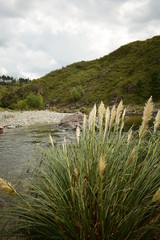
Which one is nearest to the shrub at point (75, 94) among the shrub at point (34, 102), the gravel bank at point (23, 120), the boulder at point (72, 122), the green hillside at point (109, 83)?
the green hillside at point (109, 83)

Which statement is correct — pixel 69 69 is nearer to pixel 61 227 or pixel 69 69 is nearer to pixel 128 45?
pixel 128 45

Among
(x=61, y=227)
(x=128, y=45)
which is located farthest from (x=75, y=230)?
(x=128, y=45)

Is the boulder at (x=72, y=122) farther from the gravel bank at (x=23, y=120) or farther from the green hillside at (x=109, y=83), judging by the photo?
the green hillside at (x=109, y=83)

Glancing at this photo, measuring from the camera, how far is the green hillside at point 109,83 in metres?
82.2

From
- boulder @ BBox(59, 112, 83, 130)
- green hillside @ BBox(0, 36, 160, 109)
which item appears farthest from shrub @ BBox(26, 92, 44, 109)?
boulder @ BBox(59, 112, 83, 130)

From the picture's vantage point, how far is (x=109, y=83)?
10756 centimetres

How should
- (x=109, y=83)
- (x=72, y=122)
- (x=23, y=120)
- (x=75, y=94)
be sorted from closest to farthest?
(x=72, y=122) → (x=23, y=120) → (x=75, y=94) → (x=109, y=83)

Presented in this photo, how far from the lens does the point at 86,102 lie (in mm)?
98688

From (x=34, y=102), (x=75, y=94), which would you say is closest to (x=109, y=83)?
(x=75, y=94)

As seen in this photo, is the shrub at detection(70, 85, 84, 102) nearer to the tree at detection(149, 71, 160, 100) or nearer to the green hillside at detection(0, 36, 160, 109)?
the green hillside at detection(0, 36, 160, 109)

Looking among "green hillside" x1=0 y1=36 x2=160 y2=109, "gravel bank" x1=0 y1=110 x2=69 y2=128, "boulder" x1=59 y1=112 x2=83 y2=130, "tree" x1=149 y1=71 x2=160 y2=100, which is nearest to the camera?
"boulder" x1=59 y1=112 x2=83 y2=130

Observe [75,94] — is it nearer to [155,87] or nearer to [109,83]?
[109,83]

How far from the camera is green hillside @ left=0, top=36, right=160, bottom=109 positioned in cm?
8219

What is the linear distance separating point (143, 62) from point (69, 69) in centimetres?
7649
